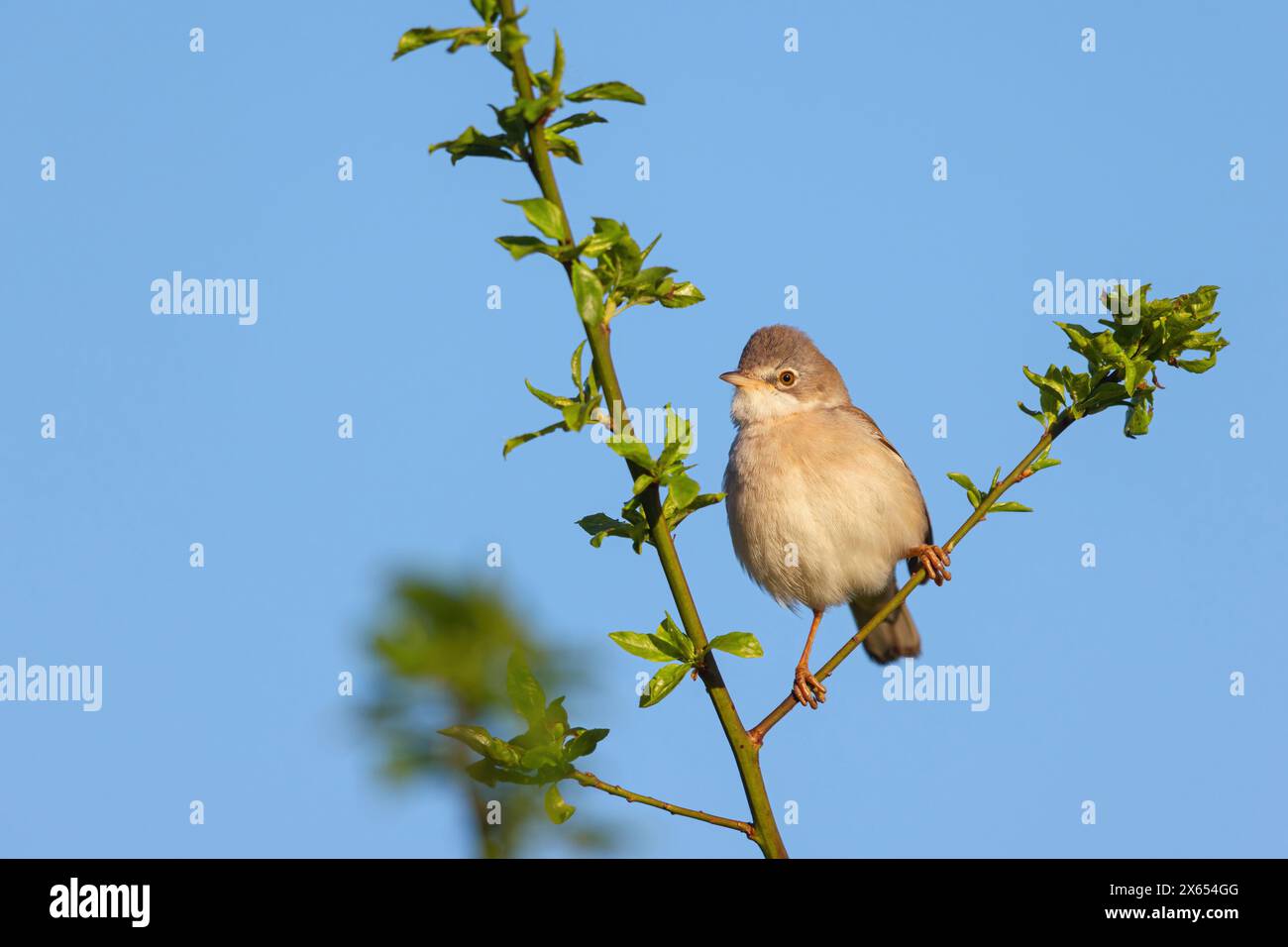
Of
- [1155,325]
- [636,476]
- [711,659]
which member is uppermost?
[1155,325]

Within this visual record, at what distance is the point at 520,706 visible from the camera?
3186 millimetres

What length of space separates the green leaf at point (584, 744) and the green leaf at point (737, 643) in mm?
340

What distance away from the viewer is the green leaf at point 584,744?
308 cm

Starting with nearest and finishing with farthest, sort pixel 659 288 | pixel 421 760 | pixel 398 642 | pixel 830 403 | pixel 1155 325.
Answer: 1. pixel 659 288
2. pixel 1155 325
3. pixel 421 760
4. pixel 398 642
5. pixel 830 403

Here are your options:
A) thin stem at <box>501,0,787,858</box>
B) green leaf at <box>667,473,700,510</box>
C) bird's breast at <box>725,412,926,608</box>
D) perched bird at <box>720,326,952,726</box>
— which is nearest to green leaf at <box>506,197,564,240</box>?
thin stem at <box>501,0,787,858</box>

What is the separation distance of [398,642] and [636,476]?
2154mm

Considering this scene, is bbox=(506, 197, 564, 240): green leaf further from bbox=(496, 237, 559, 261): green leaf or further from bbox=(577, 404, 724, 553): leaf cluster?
bbox=(577, 404, 724, 553): leaf cluster

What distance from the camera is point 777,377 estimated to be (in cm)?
A: 847

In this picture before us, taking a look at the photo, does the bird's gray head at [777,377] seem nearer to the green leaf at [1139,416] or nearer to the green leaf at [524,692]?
the green leaf at [1139,416]

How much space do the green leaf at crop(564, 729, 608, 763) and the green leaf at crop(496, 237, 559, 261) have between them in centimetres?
113

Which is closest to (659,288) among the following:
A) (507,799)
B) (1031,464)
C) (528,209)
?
(528,209)

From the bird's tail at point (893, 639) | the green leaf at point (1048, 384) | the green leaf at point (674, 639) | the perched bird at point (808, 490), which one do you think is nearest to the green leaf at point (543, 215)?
the green leaf at point (674, 639)

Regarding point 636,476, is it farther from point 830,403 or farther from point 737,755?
point 830,403

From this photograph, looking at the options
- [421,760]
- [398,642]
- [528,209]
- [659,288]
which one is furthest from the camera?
[398,642]
